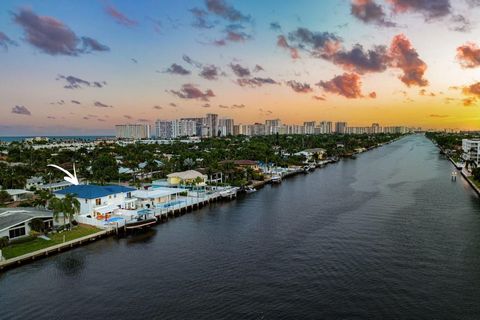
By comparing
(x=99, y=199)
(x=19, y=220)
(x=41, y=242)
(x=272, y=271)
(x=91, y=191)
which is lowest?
(x=272, y=271)

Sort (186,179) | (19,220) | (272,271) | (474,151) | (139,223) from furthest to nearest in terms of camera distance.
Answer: (474,151) < (186,179) < (139,223) < (19,220) < (272,271)

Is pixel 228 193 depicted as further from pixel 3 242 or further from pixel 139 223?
pixel 3 242

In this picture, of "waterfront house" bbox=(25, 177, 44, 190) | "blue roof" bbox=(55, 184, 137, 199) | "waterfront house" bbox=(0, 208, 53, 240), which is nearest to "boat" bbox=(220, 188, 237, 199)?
"blue roof" bbox=(55, 184, 137, 199)

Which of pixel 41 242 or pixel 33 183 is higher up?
pixel 33 183

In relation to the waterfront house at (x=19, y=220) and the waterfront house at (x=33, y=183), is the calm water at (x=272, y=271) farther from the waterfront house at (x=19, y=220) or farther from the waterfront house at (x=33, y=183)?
the waterfront house at (x=33, y=183)

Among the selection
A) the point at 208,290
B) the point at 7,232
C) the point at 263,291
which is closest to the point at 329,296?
the point at 263,291

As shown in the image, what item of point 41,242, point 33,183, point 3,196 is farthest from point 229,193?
point 33,183
